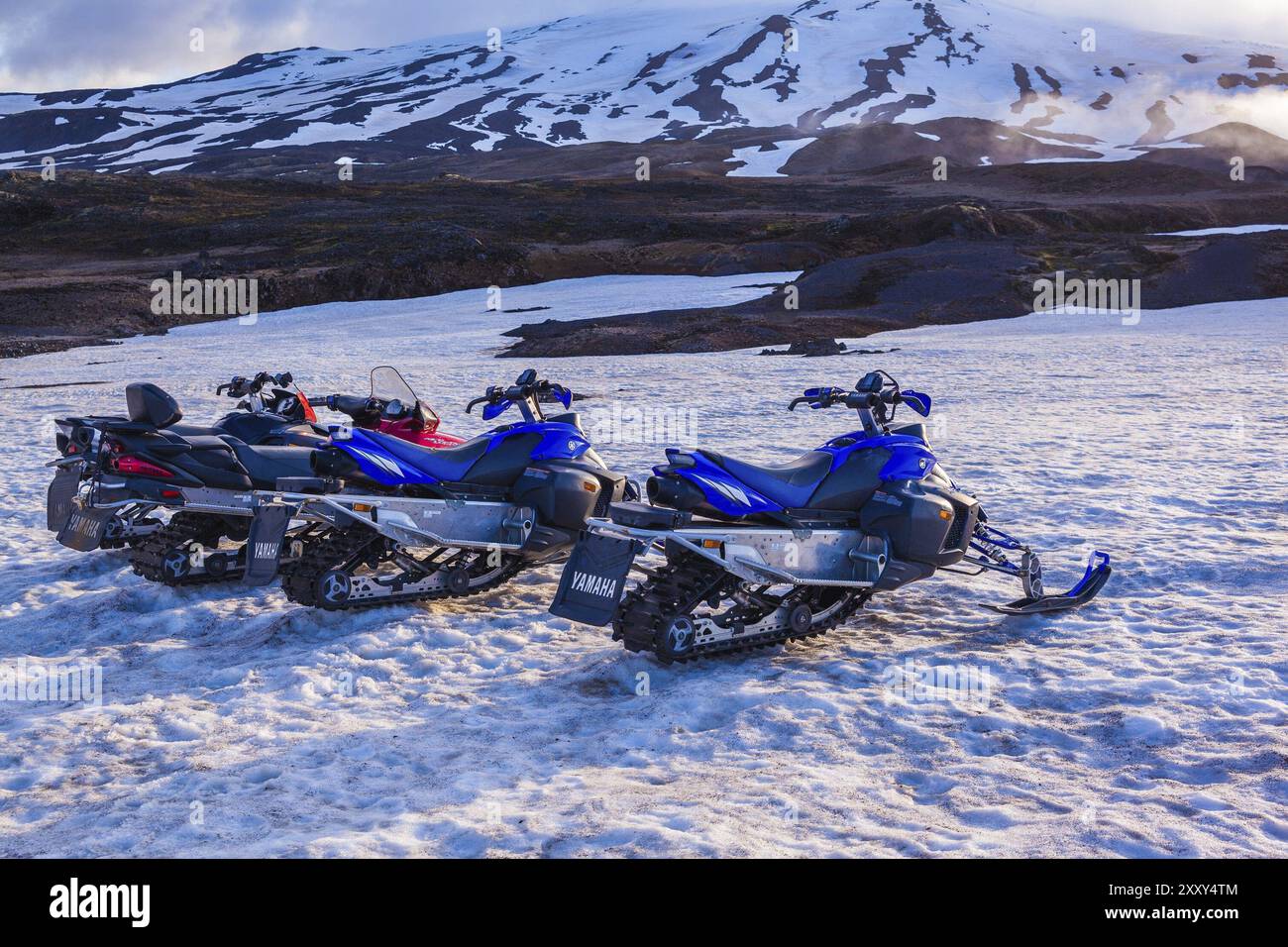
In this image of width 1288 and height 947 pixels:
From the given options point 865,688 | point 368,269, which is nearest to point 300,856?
point 865,688

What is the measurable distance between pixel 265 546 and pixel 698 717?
3.16 meters

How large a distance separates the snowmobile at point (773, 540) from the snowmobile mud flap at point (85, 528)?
3353 mm

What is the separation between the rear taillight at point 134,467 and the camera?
8609 millimetres

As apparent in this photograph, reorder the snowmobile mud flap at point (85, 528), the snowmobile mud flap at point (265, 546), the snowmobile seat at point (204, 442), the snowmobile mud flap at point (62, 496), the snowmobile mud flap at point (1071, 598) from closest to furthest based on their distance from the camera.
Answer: the snowmobile mud flap at point (265, 546) → the snowmobile mud flap at point (1071, 598) → the snowmobile mud flap at point (85, 528) → the snowmobile mud flap at point (62, 496) → the snowmobile seat at point (204, 442)

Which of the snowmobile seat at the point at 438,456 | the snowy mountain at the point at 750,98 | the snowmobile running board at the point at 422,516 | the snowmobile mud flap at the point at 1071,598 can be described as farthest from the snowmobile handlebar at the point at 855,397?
the snowy mountain at the point at 750,98

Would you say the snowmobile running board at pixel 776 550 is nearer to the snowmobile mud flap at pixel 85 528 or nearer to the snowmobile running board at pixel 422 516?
the snowmobile running board at pixel 422 516

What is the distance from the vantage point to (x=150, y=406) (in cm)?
862

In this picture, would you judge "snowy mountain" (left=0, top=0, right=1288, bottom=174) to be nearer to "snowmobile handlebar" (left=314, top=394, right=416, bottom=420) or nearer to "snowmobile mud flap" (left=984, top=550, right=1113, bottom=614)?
"snowmobile handlebar" (left=314, top=394, right=416, bottom=420)

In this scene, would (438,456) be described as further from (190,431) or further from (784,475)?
(784,475)

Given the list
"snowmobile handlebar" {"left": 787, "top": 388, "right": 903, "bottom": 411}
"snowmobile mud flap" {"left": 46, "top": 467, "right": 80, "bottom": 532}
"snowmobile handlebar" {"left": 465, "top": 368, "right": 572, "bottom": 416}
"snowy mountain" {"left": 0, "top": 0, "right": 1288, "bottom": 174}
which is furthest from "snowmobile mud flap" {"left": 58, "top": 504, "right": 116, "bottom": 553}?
"snowy mountain" {"left": 0, "top": 0, "right": 1288, "bottom": 174}

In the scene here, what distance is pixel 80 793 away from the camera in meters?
5.56

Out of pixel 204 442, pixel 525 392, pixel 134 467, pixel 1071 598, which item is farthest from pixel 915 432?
pixel 134 467
